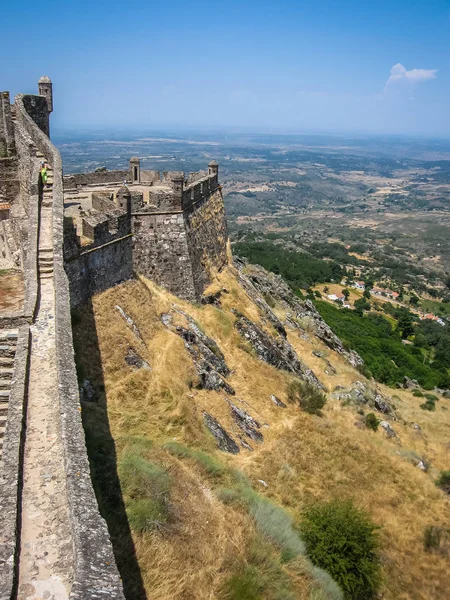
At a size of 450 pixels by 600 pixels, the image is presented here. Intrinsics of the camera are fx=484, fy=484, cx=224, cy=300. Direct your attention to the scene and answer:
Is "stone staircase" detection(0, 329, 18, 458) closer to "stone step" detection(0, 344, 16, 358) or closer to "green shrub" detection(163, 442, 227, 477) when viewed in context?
"stone step" detection(0, 344, 16, 358)

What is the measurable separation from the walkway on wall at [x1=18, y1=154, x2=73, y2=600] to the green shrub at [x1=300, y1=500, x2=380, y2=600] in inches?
305

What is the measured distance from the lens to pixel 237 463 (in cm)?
1395

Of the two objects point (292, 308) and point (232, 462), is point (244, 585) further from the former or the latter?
point (292, 308)

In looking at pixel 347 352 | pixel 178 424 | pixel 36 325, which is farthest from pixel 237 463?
pixel 347 352

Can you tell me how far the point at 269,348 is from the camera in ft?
70.6

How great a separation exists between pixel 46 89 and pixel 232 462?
18814mm

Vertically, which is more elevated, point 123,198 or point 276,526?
point 123,198

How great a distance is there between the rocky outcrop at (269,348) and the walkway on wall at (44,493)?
1182 centimetres

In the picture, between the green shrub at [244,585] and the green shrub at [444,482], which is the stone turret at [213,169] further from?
the green shrub at [244,585]

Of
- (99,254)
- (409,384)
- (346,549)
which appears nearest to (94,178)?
(99,254)

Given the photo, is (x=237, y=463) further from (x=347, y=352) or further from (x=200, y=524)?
(x=347, y=352)

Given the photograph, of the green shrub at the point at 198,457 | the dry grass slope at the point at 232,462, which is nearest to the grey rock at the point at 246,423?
the dry grass slope at the point at 232,462

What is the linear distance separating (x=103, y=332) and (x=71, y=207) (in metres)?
7.38

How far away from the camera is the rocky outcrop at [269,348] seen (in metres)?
21.1
